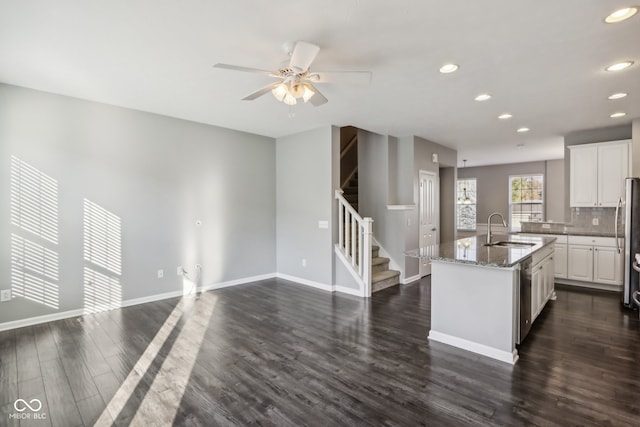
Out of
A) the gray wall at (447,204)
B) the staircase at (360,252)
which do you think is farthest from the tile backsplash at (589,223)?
the staircase at (360,252)

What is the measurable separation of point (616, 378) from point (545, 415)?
97 cm

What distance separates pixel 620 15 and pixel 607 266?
14.6 ft

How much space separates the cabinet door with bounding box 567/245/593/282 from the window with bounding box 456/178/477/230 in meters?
4.72

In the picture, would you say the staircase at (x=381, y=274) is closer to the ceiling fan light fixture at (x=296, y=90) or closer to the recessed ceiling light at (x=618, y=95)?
the ceiling fan light fixture at (x=296, y=90)

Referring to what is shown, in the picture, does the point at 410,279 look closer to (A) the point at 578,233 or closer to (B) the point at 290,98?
(A) the point at 578,233

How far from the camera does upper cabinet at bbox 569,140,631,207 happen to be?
4961mm

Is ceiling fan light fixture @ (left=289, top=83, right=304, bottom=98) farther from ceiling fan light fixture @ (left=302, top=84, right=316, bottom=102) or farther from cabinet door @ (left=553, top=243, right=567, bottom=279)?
cabinet door @ (left=553, top=243, right=567, bottom=279)

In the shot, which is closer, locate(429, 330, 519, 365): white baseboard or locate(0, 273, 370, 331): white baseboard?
locate(429, 330, 519, 365): white baseboard

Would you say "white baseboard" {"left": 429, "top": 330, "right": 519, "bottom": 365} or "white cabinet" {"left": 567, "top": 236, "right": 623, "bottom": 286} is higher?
"white cabinet" {"left": 567, "top": 236, "right": 623, "bottom": 286}

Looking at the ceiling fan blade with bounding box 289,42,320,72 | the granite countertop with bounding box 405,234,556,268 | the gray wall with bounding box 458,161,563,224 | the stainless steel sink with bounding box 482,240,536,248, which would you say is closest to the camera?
the ceiling fan blade with bounding box 289,42,320,72

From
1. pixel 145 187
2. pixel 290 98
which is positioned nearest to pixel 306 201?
pixel 145 187

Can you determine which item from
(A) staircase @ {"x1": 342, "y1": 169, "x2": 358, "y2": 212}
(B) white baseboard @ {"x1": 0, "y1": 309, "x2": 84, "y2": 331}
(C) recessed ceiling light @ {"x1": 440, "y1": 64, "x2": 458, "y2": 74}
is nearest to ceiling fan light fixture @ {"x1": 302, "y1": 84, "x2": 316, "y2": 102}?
(C) recessed ceiling light @ {"x1": 440, "y1": 64, "x2": 458, "y2": 74}

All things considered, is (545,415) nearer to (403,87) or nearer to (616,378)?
(616,378)

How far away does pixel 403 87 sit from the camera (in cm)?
345
